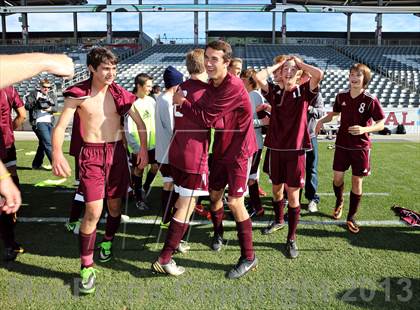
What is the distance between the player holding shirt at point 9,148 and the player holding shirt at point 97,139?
974 millimetres

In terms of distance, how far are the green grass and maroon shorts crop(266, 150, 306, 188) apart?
28.6 inches

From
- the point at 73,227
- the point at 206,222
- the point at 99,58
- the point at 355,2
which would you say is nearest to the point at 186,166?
the point at 99,58

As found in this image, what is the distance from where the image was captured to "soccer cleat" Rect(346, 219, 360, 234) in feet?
13.9

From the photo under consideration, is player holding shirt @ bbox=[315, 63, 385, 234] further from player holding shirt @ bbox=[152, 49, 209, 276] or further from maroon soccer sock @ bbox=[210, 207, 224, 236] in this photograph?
player holding shirt @ bbox=[152, 49, 209, 276]

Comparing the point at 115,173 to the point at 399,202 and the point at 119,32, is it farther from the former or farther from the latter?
the point at 119,32

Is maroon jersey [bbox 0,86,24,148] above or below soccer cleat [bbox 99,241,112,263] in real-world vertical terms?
above

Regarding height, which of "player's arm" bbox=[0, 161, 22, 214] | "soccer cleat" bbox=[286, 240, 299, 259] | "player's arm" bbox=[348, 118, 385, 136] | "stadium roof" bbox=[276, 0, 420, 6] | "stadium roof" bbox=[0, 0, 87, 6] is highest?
"stadium roof" bbox=[0, 0, 87, 6]

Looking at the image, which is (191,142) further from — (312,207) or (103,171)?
(312,207)

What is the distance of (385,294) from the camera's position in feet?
9.58

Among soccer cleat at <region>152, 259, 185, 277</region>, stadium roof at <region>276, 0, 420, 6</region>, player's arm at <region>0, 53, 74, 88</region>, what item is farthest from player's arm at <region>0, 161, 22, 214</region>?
stadium roof at <region>276, 0, 420, 6</region>

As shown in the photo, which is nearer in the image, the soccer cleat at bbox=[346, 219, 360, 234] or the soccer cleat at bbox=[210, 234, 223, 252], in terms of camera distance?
the soccer cleat at bbox=[210, 234, 223, 252]

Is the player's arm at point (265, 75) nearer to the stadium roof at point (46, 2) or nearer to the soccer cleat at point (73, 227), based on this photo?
the soccer cleat at point (73, 227)

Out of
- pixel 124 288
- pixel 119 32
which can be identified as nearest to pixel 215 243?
pixel 124 288

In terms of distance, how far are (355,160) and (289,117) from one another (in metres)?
1.16
